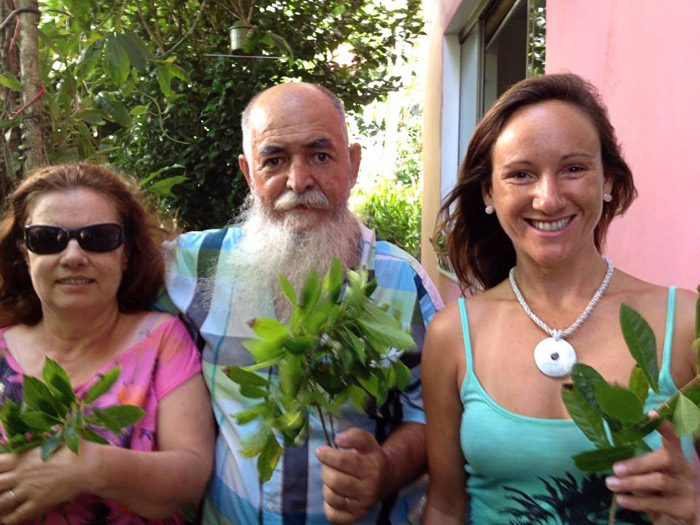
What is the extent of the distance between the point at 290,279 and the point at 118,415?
84cm

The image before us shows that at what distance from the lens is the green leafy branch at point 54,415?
1.79 m

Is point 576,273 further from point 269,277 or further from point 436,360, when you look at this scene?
point 269,277

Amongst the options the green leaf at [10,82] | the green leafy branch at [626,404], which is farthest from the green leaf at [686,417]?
the green leaf at [10,82]

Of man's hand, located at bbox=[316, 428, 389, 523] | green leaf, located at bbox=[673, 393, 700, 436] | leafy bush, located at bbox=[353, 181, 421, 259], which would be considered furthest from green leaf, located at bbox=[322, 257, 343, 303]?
leafy bush, located at bbox=[353, 181, 421, 259]

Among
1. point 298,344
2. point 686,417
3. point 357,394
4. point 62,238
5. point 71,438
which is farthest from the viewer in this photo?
point 62,238

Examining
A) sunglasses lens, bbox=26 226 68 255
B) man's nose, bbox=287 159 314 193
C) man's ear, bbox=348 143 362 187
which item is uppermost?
man's ear, bbox=348 143 362 187

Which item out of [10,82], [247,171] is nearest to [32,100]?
[10,82]

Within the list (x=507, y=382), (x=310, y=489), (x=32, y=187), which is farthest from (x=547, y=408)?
(x=32, y=187)

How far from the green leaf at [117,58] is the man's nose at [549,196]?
1895 millimetres

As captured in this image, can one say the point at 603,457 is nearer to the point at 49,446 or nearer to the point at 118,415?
the point at 118,415

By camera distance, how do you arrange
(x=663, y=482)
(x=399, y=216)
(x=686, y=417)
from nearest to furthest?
(x=686, y=417), (x=663, y=482), (x=399, y=216)

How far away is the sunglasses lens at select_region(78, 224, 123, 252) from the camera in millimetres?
2197

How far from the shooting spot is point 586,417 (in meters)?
1.44

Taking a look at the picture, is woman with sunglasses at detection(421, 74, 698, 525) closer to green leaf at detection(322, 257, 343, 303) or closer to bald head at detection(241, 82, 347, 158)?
green leaf at detection(322, 257, 343, 303)
